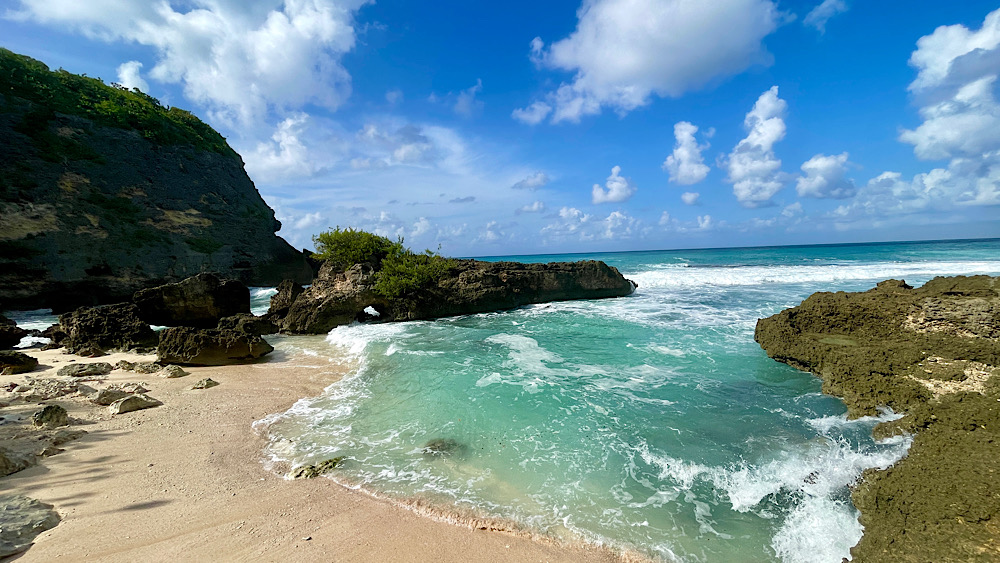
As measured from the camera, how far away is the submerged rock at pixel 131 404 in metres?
6.28

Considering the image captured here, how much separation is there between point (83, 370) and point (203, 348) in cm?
212

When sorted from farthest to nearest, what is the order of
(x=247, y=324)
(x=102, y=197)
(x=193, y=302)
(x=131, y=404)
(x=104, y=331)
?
(x=102, y=197), (x=193, y=302), (x=247, y=324), (x=104, y=331), (x=131, y=404)

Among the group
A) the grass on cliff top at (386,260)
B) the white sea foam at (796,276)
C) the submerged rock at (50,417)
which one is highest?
the grass on cliff top at (386,260)

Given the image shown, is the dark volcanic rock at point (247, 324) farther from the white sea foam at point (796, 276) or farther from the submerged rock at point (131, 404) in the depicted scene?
the white sea foam at point (796, 276)

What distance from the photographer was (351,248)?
58.0ft

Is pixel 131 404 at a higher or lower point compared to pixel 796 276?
higher

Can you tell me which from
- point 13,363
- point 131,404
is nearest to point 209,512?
point 131,404

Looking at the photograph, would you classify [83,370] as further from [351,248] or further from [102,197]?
[102,197]

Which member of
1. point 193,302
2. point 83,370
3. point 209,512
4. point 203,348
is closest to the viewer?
point 209,512

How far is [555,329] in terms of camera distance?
535 inches

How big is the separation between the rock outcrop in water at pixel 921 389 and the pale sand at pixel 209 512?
109 inches

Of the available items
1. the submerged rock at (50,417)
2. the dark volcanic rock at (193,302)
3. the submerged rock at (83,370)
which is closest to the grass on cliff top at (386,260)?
the dark volcanic rock at (193,302)

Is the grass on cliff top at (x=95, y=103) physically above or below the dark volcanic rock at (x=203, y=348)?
above

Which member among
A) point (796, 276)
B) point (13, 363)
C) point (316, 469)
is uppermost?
point (13, 363)
